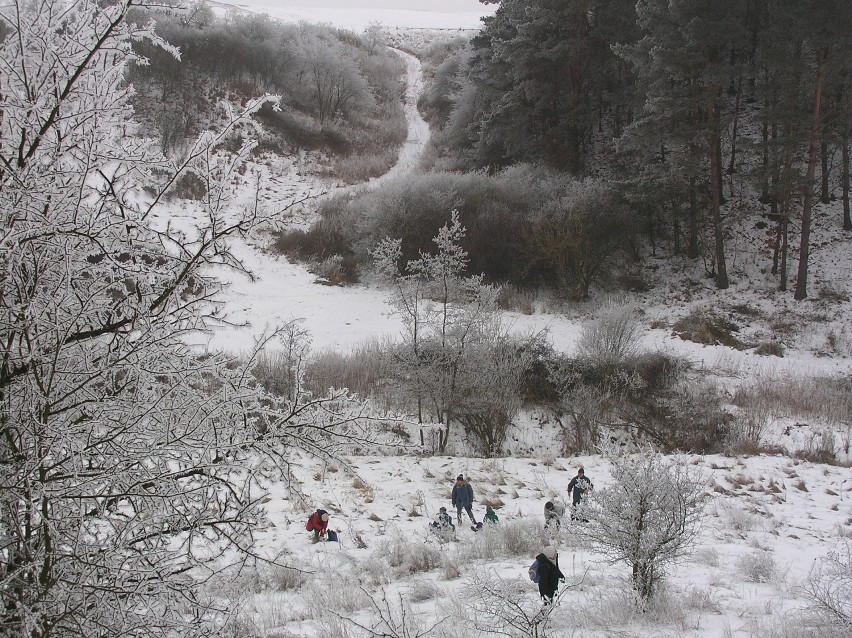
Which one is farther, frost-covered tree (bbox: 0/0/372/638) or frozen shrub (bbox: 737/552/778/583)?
frozen shrub (bbox: 737/552/778/583)

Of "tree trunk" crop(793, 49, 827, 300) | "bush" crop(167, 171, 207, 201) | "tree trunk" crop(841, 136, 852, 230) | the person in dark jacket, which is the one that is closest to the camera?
the person in dark jacket

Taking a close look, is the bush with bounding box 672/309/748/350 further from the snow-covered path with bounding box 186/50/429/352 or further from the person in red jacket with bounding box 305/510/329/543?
the person in red jacket with bounding box 305/510/329/543

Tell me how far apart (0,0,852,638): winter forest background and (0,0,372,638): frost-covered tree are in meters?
0.03

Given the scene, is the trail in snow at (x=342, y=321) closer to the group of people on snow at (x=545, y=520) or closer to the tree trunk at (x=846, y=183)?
the group of people on snow at (x=545, y=520)

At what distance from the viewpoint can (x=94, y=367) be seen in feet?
9.31

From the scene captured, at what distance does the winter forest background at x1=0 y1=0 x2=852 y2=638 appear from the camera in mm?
2689

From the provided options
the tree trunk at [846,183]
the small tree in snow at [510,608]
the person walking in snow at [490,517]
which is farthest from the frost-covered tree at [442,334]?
the tree trunk at [846,183]

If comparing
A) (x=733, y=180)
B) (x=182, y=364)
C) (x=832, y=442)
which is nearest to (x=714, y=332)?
(x=832, y=442)

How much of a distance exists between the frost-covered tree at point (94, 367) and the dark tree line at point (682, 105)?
19.2 m

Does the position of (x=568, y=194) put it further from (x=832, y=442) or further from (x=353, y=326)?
(x=832, y=442)

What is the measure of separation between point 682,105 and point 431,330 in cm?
1218

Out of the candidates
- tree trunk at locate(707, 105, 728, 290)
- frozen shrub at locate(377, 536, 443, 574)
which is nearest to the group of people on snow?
frozen shrub at locate(377, 536, 443, 574)

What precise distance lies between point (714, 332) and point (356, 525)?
13558mm

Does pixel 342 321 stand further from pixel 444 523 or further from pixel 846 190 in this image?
pixel 846 190
